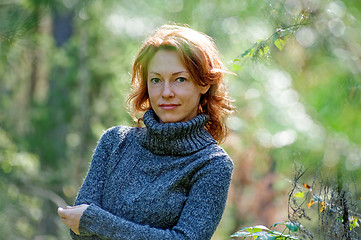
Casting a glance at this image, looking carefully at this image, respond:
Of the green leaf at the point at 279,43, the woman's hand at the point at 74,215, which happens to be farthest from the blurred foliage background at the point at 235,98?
the woman's hand at the point at 74,215

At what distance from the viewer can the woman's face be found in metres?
2.02

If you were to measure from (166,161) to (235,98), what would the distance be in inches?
284

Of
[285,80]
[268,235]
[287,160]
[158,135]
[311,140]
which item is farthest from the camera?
[158,135]

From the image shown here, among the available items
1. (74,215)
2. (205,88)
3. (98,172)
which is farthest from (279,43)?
(74,215)

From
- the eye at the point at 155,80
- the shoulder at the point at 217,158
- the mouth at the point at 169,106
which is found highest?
the eye at the point at 155,80

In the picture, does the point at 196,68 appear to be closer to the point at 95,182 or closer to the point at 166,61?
the point at 166,61

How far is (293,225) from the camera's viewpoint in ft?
6.48

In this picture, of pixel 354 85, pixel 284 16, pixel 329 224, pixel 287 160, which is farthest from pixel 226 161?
pixel 354 85

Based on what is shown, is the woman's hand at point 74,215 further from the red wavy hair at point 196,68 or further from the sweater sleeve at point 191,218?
the red wavy hair at point 196,68

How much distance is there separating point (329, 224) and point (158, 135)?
0.69m

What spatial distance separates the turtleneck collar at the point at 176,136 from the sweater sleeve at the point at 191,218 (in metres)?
0.12

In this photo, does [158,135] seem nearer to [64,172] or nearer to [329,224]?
[329,224]

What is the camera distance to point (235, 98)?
9.20 metres

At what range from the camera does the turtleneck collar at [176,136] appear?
2021 millimetres
